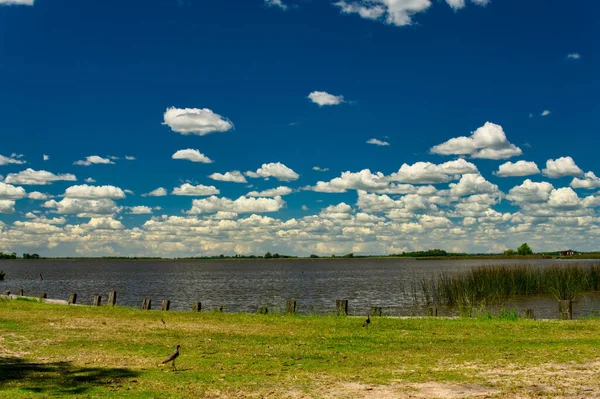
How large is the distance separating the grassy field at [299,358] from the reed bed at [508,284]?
18.0 meters

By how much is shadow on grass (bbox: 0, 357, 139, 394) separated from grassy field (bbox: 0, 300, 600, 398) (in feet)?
0.07

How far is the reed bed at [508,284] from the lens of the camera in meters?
39.5

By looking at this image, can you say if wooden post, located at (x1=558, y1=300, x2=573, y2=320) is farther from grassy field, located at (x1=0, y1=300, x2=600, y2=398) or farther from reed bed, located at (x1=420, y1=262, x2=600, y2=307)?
reed bed, located at (x1=420, y1=262, x2=600, y2=307)

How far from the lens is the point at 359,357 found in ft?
46.0

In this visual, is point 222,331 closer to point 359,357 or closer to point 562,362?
point 359,357

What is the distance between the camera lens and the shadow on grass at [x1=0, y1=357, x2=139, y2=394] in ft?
35.3

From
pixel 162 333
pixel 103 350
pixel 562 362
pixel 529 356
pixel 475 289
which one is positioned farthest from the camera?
pixel 475 289

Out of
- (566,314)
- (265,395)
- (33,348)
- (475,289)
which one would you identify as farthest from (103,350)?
(475,289)

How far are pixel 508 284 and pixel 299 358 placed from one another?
34.2 m

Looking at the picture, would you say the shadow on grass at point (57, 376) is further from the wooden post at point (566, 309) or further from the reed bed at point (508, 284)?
the reed bed at point (508, 284)

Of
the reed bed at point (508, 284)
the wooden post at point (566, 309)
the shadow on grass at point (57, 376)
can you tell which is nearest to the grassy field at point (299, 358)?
the shadow on grass at point (57, 376)

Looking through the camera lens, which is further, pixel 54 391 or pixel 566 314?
pixel 566 314

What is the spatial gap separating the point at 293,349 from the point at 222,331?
4.37m

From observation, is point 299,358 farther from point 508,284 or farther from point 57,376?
point 508,284
